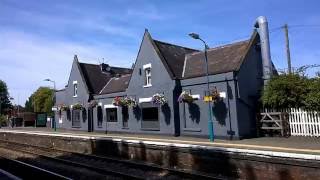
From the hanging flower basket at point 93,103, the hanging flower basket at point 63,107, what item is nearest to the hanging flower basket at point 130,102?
the hanging flower basket at point 93,103

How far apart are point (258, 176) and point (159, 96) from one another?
15952 millimetres

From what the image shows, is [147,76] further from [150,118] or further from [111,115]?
[111,115]

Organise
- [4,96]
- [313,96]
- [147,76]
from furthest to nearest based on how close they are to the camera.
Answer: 1. [4,96]
2. [147,76]
3. [313,96]

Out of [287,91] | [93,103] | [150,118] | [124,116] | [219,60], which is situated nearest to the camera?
[287,91]

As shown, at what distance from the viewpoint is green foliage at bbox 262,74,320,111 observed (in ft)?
70.0

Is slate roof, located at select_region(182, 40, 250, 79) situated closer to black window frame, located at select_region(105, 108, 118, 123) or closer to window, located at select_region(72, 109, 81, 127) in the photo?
black window frame, located at select_region(105, 108, 118, 123)

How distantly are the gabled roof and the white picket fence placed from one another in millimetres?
4618

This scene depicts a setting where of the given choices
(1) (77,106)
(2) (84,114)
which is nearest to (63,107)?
(1) (77,106)

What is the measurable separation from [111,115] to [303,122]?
62.2 feet

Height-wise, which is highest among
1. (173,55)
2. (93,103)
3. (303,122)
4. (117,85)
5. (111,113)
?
(173,55)

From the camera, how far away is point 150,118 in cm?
3053

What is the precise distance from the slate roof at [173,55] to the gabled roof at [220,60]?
0.59 m

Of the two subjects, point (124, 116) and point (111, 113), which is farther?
point (111, 113)

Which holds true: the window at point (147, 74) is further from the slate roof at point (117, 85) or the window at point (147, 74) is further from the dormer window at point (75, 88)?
the dormer window at point (75, 88)
